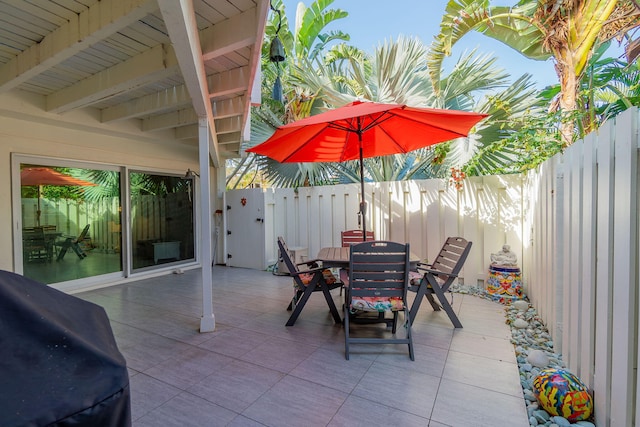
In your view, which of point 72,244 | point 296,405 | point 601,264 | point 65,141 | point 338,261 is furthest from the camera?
point 72,244

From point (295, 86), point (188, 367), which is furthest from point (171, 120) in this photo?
point (188, 367)

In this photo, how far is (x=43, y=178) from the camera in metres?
4.61

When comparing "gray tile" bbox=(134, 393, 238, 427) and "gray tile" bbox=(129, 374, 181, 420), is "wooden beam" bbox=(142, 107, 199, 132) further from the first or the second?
"gray tile" bbox=(134, 393, 238, 427)

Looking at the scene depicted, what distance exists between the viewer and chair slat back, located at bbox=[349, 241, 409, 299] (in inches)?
105

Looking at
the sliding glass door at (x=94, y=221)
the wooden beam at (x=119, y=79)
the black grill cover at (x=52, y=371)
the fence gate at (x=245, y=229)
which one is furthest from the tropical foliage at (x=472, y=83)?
the black grill cover at (x=52, y=371)

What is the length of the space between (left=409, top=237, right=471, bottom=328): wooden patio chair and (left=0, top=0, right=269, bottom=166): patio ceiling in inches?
108

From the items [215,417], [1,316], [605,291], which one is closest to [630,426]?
[605,291]

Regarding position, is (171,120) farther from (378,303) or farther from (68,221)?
(378,303)

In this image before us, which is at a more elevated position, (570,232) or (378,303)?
(570,232)

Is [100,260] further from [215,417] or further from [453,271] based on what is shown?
[453,271]

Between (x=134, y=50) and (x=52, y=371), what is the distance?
3.24 metres

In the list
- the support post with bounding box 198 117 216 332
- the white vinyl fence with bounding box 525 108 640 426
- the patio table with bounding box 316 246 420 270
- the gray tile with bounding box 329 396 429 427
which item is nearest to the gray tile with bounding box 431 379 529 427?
the gray tile with bounding box 329 396 429 427

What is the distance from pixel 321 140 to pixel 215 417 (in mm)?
3062

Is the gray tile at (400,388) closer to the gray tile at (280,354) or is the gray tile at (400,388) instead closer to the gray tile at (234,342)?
the gray tile at (280,354)
